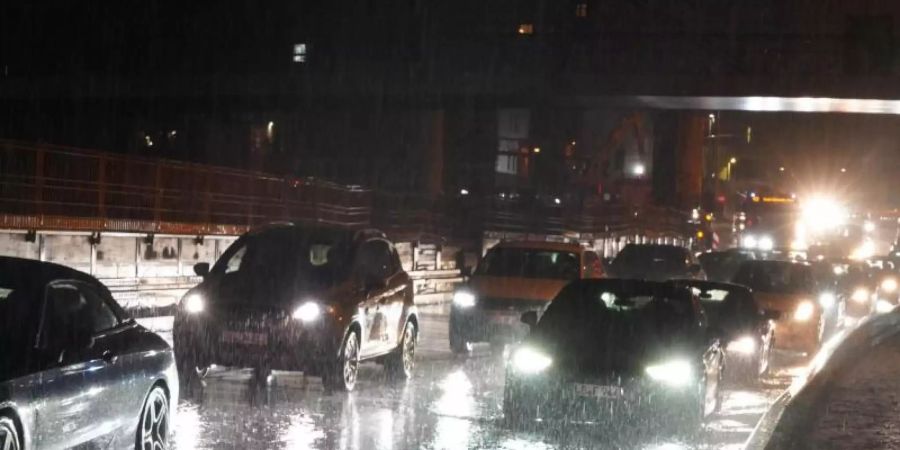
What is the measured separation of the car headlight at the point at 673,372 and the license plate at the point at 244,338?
4176mm

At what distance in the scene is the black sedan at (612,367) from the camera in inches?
463

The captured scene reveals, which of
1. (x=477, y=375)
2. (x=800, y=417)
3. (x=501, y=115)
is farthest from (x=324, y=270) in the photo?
(x=501, y=115)

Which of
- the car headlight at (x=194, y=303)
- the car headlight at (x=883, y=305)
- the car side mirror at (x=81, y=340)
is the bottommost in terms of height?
the car headlight at (x=883, y=305)

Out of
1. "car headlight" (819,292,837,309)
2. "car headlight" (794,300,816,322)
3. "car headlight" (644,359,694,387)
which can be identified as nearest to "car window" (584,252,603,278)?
"car headlight" (794,300,816,322)

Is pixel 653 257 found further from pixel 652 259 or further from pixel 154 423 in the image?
pixel 154 423

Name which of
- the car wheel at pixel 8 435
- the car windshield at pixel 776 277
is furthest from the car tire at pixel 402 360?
the car wheel at pixel 8 435

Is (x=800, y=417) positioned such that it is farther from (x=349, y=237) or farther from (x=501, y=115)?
(x=501, y=115)

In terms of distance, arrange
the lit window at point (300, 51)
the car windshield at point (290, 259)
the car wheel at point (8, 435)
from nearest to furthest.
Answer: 1. the car wheel at point (8, 435)
2. the car windshield at point (290, 259)
3. the lit window at point (300, 51)

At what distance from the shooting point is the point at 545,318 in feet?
42.4

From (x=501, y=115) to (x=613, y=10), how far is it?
7182cm

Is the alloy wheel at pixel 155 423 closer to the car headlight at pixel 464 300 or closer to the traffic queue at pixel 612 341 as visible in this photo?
the traffic queue at pixel 612 341

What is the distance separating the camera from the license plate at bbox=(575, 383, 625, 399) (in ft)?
38.5

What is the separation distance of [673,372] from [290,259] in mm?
4887

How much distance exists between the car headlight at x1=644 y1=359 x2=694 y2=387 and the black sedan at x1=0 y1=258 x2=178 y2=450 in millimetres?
4517
